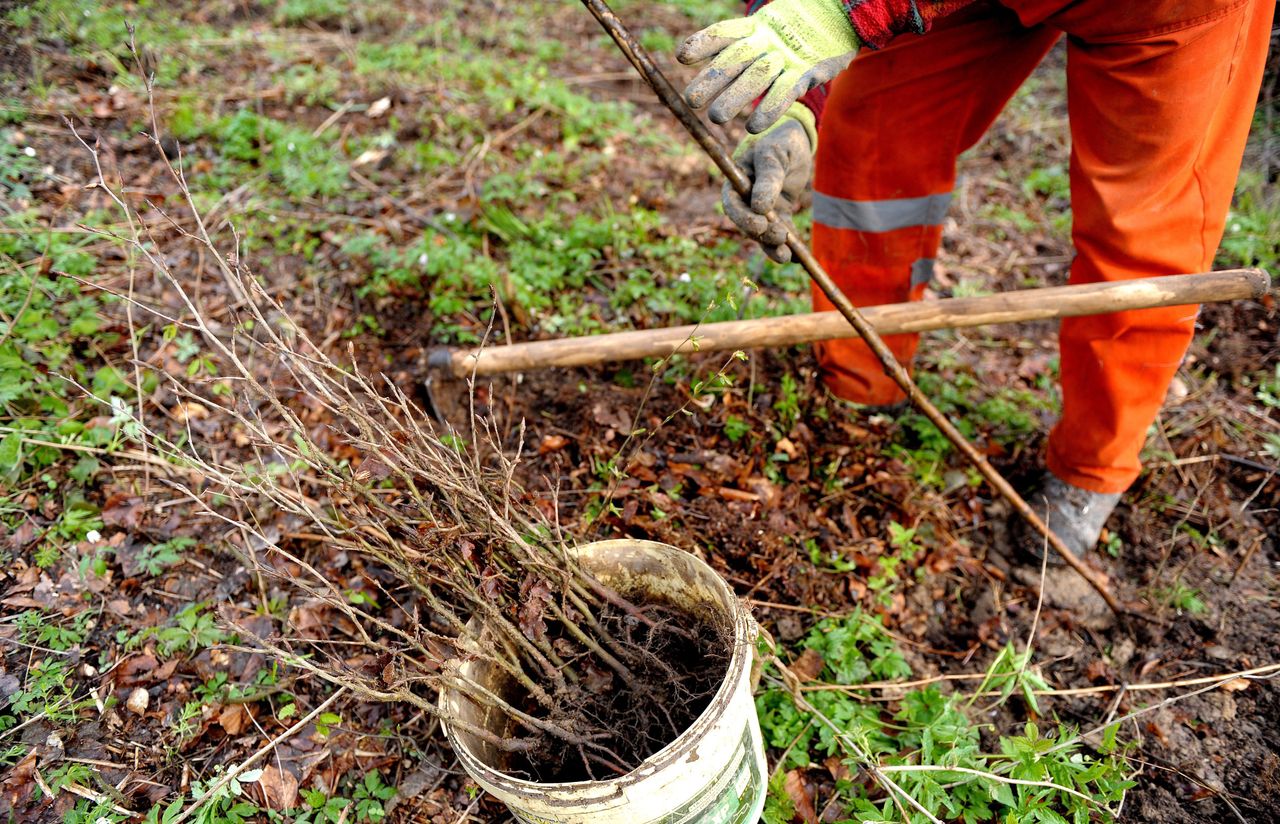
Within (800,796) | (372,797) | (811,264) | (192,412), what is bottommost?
(800,796)

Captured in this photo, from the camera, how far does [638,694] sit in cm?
189

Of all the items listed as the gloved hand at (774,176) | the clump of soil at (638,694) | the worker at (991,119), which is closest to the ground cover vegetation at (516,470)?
the clump of soil at (638,694)

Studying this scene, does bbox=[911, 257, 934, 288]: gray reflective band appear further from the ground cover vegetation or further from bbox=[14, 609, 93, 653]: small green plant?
bbox=[14, 609, 93, 653]: small green plant

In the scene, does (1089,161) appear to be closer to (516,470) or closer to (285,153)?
(516,470)

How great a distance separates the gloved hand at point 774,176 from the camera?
2.22 m

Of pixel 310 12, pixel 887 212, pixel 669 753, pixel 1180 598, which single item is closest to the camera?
pixel 669 753

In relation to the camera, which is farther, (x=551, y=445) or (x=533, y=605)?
(x=551, y=445)

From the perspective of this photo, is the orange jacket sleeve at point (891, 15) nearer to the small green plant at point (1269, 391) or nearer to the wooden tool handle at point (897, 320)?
the wooden tool handle at point (897, 320)

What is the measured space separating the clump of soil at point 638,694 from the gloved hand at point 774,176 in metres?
1.16

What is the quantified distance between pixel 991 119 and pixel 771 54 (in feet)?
3.88

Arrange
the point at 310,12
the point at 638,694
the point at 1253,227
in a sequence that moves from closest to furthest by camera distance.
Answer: the point at 638,694 → the point at 1253,227 → the point at 310,12

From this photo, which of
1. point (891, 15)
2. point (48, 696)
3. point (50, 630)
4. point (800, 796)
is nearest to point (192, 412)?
point (50, 630)

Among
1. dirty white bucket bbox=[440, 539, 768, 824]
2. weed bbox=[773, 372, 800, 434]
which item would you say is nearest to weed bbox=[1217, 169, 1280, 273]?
weed bbox=[773, 372, 800, 434]

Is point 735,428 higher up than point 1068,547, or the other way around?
point 735,428
